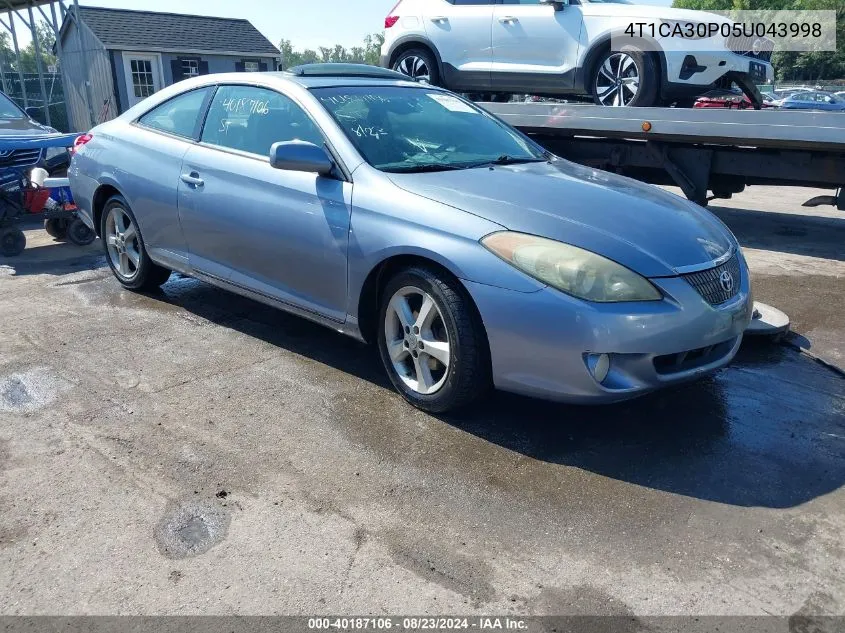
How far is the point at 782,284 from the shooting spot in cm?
613

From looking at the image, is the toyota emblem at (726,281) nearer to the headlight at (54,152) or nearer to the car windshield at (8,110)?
the headlight at (54,152)

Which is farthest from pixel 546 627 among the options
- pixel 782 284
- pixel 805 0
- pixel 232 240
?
pixel 805 0

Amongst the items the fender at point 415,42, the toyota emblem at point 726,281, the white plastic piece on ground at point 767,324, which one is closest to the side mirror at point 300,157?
the toyota emblem at point 726,281

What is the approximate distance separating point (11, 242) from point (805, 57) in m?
65.4

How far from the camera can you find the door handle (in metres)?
4.47

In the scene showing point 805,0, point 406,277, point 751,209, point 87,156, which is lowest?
point 751,209

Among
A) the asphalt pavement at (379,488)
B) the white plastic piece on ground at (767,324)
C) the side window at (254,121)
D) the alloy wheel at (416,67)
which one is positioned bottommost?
the asphalt pavement at (379,488)

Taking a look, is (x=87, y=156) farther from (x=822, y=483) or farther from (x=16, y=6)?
(x=16, y=6)

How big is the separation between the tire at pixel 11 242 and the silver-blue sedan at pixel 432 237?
2355 millimetres

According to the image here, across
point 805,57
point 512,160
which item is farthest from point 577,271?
point 805,57

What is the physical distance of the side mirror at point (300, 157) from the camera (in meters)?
3.68

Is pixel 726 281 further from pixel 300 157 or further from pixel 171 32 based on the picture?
pixel 171 32

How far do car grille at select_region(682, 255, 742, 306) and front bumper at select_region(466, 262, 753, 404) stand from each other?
56 millimetres

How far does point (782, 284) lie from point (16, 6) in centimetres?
1788
